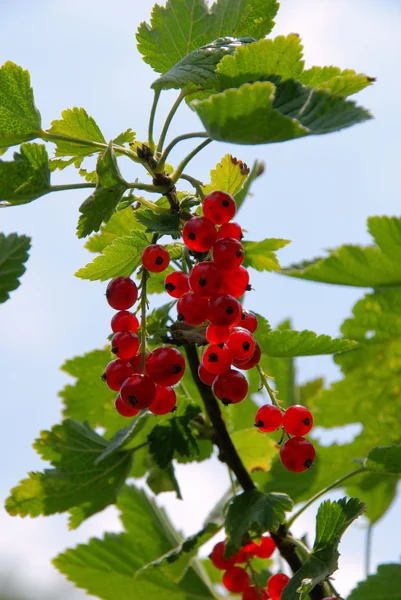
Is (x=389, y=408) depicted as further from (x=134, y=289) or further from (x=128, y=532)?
(x=134, y=289)

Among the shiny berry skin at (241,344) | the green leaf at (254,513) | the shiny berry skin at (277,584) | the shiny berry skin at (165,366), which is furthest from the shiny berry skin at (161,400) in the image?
the shiny berry skin at (277,584)

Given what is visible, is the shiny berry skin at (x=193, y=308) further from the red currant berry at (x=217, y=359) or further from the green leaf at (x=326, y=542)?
the green leaf at (x=326, y=542)

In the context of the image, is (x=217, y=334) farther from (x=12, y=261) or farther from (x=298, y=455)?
(x=12, y=261)

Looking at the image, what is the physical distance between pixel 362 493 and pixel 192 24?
7.54 ft

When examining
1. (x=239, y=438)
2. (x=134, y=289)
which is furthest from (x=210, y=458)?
(x=134, y=289)

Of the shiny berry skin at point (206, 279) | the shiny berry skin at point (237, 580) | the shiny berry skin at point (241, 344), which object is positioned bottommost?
the shiny berry skin at point (237, 580)

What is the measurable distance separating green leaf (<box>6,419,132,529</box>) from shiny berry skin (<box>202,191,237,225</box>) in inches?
44.1

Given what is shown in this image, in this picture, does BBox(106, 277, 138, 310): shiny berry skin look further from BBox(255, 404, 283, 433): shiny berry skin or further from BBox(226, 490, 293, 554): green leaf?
BBox(226, 490, 293, 554): green leaf

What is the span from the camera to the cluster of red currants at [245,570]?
2.54 m

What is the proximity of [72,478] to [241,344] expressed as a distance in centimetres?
107

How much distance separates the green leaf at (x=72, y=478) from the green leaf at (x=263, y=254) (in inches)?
35.3

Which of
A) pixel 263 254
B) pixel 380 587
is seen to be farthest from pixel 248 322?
pixel 380 587

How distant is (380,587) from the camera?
255 cm

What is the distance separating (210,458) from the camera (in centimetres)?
289
